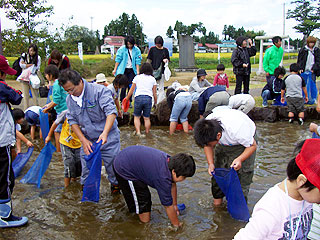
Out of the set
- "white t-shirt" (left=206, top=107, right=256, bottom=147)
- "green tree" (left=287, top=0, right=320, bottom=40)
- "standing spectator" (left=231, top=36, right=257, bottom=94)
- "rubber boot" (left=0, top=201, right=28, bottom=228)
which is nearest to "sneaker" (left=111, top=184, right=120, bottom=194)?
"rubber boot" (left=0, top=201, right=28, bottom=228)

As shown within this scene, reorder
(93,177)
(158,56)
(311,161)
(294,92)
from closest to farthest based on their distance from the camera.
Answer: (311,161) → (93,177) → (294,92) → (158,56)

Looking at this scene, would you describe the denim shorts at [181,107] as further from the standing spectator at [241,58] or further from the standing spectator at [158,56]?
the standing spectator at [241,58]


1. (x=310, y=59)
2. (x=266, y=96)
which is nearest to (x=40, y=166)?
(x=266, y=96)

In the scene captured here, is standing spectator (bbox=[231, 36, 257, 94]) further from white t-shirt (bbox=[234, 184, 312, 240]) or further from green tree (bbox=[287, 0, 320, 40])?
green tree (bbox=[287, 0, 320, 40])

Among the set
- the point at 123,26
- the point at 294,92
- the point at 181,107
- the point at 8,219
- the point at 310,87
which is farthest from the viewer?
the point at 123,26

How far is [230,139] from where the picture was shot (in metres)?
3.27

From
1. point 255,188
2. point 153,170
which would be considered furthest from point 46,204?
point 255,188

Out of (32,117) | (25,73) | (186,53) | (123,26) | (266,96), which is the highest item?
(123,26)

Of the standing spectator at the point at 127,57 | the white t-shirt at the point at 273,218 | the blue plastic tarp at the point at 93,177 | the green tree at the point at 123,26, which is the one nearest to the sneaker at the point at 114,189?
the blue plastic tarp at the point at 93,177

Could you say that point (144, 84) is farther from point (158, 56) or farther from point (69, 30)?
point (69, 30)

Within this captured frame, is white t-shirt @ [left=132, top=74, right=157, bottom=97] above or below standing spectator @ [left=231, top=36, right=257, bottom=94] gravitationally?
below

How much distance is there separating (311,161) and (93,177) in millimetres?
2780

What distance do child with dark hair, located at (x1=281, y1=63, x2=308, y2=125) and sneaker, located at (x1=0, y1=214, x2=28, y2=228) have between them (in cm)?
647

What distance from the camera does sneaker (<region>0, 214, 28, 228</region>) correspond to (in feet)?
11.3
